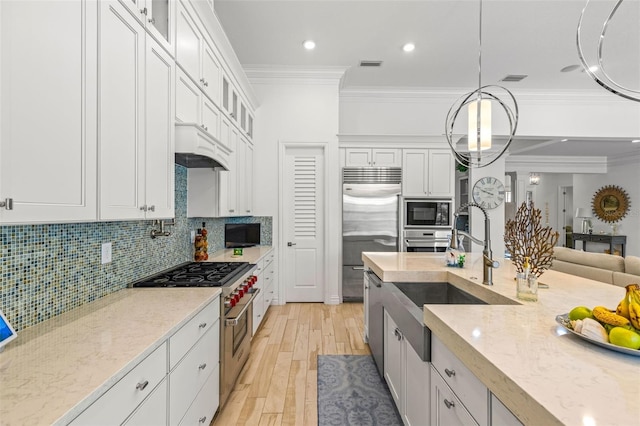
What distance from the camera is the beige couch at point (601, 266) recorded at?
9.69 ft

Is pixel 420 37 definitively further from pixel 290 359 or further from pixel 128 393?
pixel 128 393

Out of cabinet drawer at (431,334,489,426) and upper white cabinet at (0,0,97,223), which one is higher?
upper white cabinet at (0,0,97,223)

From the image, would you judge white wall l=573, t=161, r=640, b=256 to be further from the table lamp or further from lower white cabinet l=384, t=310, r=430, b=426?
lower white cabinet l=384, t=310, r=430, b=426

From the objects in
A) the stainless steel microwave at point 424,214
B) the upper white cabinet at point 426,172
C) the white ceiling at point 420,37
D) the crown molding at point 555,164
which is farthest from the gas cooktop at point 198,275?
the crown molding at point 555,164

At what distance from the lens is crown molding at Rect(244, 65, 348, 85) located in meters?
4.46

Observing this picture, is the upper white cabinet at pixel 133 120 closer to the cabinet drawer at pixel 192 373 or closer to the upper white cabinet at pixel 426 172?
the cabinet drawer at pixel 192 373

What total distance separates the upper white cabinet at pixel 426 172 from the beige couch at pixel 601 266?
1637 mm

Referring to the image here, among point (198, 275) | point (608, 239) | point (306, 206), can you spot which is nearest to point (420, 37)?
point (306, 206)

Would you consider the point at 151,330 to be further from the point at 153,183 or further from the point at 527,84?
the point at 527,84

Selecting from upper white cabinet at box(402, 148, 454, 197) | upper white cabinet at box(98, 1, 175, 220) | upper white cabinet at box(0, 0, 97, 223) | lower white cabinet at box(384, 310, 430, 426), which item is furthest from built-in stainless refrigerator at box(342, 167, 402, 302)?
upper white cabinet at box(0, 0, 97, 223)

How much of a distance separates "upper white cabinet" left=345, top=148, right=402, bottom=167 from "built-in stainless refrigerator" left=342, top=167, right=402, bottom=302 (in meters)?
0.18

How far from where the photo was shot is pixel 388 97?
16.9 feet

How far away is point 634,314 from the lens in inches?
37.5

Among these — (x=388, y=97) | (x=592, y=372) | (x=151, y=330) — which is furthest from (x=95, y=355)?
(x=388, y=97)
